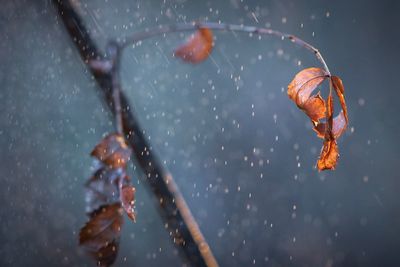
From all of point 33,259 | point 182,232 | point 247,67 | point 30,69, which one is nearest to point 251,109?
point 247,67

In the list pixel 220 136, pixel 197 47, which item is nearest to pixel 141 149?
pixel 197 47

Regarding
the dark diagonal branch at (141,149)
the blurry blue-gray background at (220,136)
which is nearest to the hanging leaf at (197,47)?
the dark diagonal branch at (141,149)

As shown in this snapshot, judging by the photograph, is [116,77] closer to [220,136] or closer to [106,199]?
[106,199]

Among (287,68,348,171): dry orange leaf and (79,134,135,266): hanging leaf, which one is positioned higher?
(79,134,135,266): hanging leaf

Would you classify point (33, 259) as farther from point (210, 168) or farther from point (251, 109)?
point (251, 109)

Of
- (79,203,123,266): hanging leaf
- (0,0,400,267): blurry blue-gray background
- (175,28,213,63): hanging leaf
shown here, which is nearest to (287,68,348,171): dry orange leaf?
(175,28,213,63): hanging leaf

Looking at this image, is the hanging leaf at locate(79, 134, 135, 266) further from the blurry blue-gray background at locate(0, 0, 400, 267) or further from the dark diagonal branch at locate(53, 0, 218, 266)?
the blurry blue-gray background at locate(0, 0, 400, 267)
